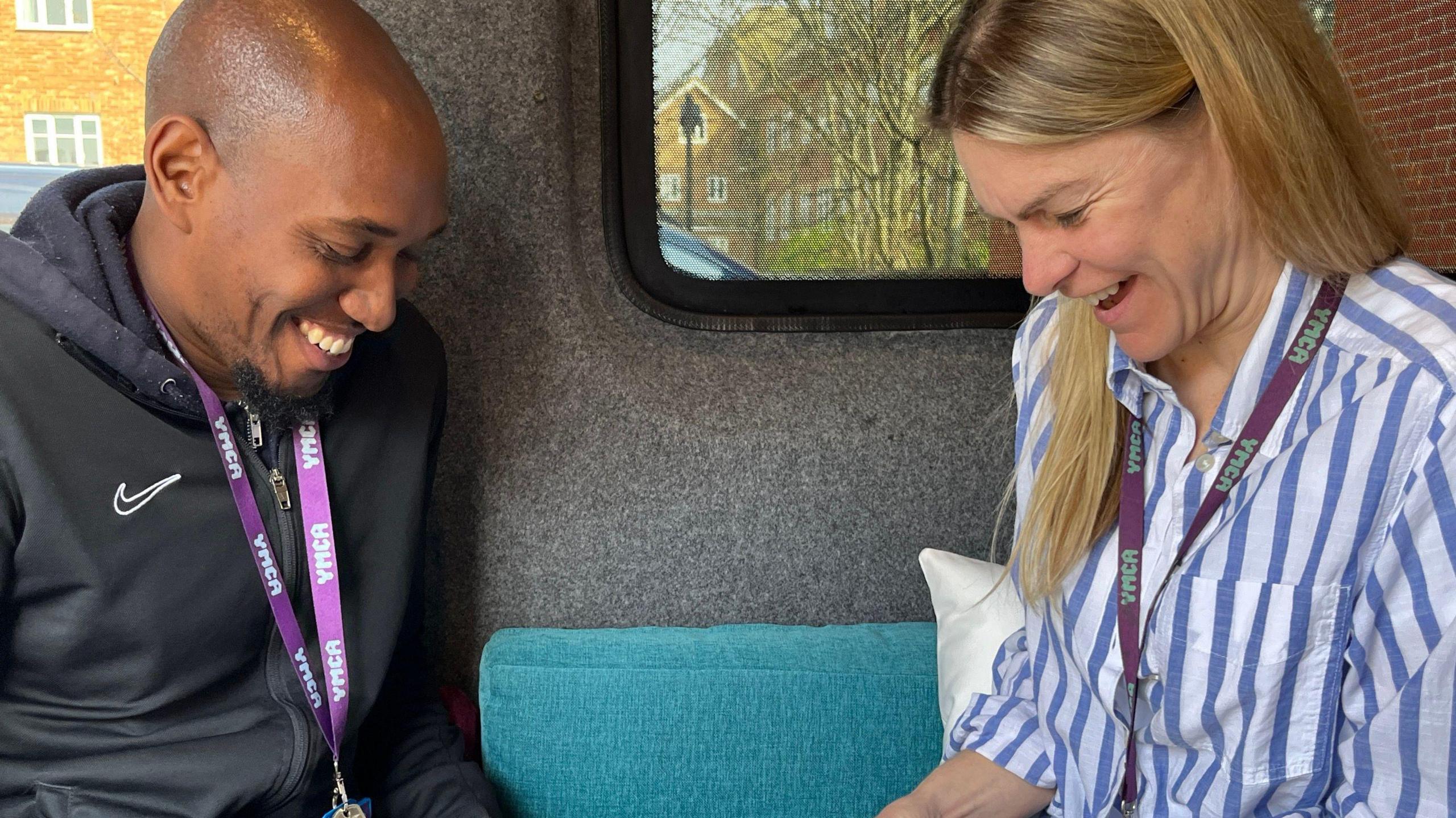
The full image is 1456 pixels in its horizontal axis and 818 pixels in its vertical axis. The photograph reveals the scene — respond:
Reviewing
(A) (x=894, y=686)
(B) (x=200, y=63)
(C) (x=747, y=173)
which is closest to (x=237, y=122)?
(B) (x=200, y=63)

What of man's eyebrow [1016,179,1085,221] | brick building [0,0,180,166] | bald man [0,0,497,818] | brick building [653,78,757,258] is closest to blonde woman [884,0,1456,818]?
man's eyebrow [1016,179,1085,221]

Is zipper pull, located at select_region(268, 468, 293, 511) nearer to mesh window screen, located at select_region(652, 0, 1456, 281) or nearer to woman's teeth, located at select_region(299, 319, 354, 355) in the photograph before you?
woman's teeth, located at select_region(299, 319, 354, 355)

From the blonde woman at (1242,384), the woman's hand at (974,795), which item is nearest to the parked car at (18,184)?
the blonde woman at (1242,384)

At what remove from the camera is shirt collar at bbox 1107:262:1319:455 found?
2.98ft

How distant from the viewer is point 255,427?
1.09m

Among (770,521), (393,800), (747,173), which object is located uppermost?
(747,173)

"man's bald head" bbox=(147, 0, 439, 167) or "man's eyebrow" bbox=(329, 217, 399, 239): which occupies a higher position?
"man's bald head" bbox=(147, 0, 439, 167)

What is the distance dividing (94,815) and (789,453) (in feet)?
2.67

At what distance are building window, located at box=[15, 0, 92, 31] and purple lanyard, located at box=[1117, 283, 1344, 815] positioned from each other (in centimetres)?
124

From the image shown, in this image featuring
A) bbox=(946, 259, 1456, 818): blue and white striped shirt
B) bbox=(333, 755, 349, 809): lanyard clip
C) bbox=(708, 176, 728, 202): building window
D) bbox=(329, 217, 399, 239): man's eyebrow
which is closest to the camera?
bbox=(946, 259, 1456, 818): blue and white striped shirt

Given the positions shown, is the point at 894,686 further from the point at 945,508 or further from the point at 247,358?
the point at 247,358

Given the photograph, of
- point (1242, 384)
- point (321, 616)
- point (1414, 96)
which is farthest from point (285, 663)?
point (1414, 96)

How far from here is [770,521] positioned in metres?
1.43

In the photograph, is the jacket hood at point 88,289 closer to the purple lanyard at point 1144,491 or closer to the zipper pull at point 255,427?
the zipper pull at point 255,427
